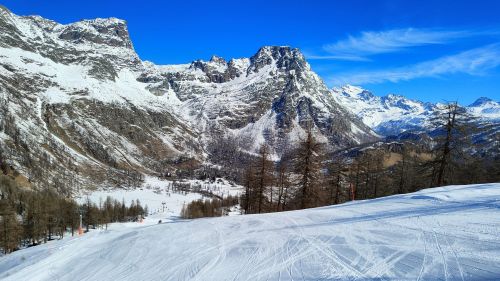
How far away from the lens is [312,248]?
13.9 meters

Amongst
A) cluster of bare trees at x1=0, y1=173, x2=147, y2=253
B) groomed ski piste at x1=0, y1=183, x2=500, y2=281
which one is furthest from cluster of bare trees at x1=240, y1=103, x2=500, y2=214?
cluster of bare trees at x1=0, y1=173, x2=147, y2=253

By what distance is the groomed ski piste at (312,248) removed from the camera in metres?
11.1

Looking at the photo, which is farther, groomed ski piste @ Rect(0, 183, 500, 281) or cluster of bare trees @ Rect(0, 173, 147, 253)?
cluster of bare trees @ Rect(0, 173, 147, 253)

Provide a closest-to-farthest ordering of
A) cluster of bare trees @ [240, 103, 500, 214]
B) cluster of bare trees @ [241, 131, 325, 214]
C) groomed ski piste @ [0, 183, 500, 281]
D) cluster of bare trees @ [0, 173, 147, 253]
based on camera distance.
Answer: groomed ski piste @ [0, 183, 500, 281] < cluster of bare trees @ [240, 103, 500, 214] < cluster of bare trees @ [241, 131, 325, 214] < cluster of bare trees @ [0, 173, 147, 253]

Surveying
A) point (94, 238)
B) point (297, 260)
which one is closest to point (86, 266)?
point (94, 238)

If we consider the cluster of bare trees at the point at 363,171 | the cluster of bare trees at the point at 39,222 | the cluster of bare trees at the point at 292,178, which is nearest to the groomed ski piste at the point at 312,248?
the cluster of bare trees at the point at 363,171

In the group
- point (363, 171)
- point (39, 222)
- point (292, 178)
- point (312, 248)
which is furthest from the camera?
point (39, 222)

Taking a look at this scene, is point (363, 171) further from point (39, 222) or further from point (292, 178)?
point (39, 222)

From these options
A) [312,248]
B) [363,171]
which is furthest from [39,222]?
[312,248]

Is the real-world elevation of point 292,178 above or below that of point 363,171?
below

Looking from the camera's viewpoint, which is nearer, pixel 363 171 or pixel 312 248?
pixel 312 248

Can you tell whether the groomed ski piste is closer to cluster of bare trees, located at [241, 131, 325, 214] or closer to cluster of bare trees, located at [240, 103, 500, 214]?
cluster of bare trees, located at [240, 103, 500, 214]

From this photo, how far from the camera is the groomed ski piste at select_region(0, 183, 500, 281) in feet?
36.5

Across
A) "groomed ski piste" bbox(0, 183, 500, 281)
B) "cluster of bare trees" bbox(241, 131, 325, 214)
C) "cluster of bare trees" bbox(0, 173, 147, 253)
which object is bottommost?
"cluster of bare trees" bbox(0, 173, 147, 253)
